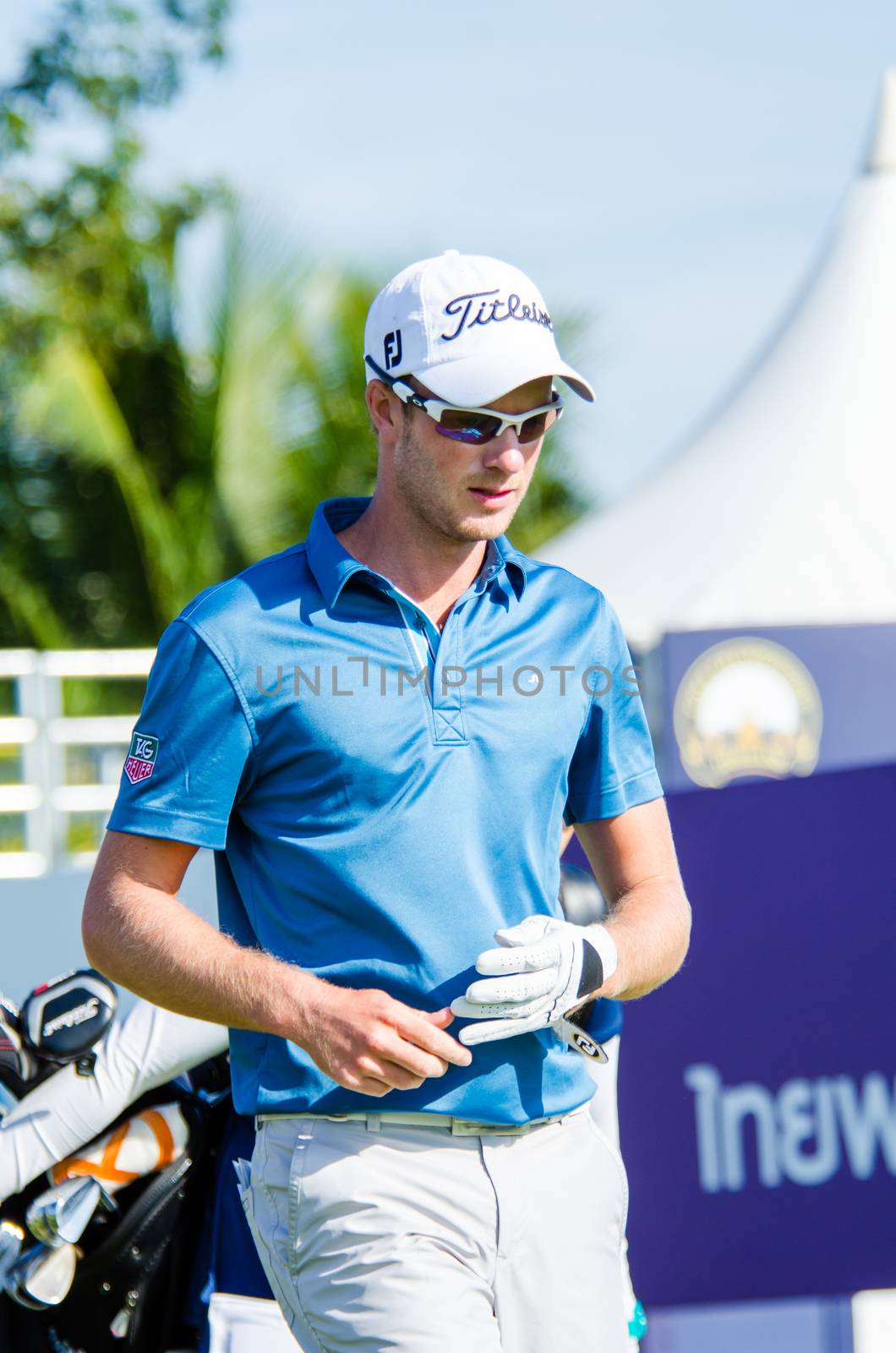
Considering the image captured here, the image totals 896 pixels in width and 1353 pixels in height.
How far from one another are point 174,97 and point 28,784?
26.0 feet

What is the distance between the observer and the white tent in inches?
385

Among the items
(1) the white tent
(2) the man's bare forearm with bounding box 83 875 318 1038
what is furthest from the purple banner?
(1) the white tent

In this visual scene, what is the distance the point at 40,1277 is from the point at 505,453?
1.73 m

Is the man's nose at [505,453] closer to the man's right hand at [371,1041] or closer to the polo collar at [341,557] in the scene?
the polo collar at [341,557]

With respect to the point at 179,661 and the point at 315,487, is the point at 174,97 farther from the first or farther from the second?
the point at 179,661

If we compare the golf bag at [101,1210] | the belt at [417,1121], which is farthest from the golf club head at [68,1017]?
the belt at [417,1121]

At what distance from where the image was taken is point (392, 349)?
2186 mm

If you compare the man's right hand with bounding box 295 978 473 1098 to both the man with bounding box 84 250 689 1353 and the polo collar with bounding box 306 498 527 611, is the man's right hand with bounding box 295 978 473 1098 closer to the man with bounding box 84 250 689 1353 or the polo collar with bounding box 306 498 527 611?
the man with bounding box 84 250 689 1353

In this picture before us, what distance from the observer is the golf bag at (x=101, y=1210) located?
296 cm

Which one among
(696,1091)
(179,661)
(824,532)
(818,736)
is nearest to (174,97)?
(824,532)

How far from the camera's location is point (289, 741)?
2053 millimetres

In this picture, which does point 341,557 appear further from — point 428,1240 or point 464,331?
point 428,1240

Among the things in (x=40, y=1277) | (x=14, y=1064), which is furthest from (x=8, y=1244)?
(x=14, y=1064)

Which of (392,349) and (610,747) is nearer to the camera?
(392,349)
